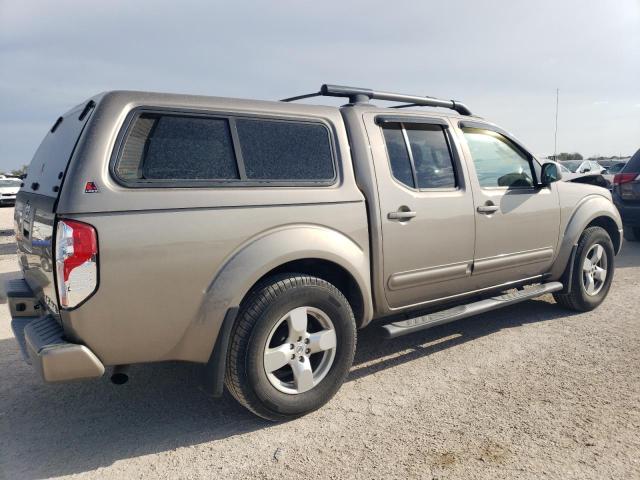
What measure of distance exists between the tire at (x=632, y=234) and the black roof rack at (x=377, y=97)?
22.0 ft

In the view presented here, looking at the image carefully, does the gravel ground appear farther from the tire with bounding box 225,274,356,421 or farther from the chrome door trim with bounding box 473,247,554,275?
the chrome door trim with bounding box 473,247,554,275

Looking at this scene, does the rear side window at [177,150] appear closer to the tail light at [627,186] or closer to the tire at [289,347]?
the tire at [289,347]

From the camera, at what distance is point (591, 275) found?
4.80 m

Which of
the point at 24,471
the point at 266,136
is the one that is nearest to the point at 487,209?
the point at 266,136

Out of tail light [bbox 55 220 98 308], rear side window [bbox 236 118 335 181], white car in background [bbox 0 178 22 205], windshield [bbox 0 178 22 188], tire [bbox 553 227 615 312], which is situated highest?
rear side window [bbox 236 118 335 181]

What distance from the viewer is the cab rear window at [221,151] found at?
2518 millimetres

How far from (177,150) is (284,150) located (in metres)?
0.68

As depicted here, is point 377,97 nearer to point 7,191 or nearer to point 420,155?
point 420,155

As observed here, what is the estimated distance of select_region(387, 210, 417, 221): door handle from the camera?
328 centimetres

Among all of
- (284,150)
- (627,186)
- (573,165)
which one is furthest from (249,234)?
(573,165)

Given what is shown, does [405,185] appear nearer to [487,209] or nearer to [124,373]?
[487,209]

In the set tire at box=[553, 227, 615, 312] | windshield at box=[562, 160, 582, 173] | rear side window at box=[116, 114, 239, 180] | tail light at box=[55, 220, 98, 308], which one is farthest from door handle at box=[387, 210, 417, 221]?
windshield at box=[562, 160, 582, 173]

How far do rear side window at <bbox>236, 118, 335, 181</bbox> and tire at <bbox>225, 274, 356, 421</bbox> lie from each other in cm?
63

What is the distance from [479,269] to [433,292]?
489 mm
